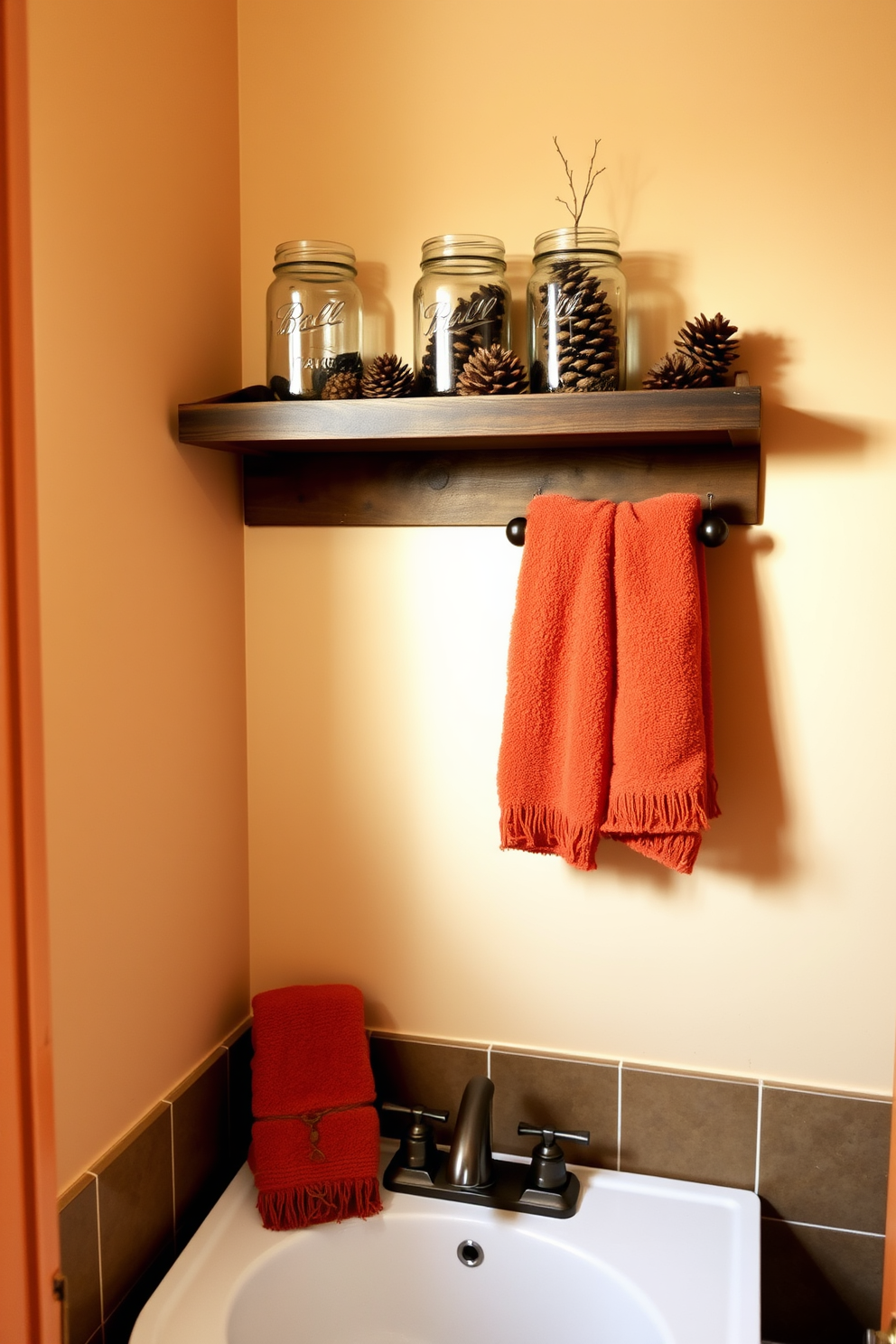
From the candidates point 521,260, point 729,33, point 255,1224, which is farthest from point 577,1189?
point 729,33

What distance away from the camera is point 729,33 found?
4.17ft

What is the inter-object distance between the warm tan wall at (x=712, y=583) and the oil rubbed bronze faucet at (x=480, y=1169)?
0.45ft

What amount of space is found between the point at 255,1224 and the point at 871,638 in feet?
A: 3.47

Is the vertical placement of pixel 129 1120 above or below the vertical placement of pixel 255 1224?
above

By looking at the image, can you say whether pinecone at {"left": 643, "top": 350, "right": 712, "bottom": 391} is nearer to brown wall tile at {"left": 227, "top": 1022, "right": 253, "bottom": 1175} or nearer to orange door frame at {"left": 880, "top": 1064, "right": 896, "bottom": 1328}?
orange door frame at {"left": 880, "top": 1064, "right": 896, "bottom": 1328}

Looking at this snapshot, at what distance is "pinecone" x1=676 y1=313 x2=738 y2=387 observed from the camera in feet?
3.98

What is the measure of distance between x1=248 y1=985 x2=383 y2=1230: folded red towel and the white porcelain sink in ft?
0.13

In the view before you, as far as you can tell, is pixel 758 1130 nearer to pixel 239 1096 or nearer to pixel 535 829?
pixel 535 829

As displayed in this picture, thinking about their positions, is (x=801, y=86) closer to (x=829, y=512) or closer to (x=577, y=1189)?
(x=829, y=512)

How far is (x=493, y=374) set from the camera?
123 cm

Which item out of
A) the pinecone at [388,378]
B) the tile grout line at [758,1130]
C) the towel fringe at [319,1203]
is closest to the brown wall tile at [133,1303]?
the towel fringe at [319,1203]

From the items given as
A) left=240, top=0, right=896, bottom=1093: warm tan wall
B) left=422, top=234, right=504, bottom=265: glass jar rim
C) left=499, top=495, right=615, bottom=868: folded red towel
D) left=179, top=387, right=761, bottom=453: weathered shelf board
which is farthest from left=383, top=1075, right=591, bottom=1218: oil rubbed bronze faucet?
left=422, top=234, right=504, bottom=265: glass jar rim

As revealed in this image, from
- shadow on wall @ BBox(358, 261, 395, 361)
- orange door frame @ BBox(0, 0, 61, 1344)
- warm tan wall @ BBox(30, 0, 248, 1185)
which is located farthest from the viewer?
shadow on wall @ BBox(358, 261, 395, 361)

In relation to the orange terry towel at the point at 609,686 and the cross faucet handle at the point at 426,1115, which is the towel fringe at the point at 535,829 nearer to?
the orange terry towel at the point at 609,686
